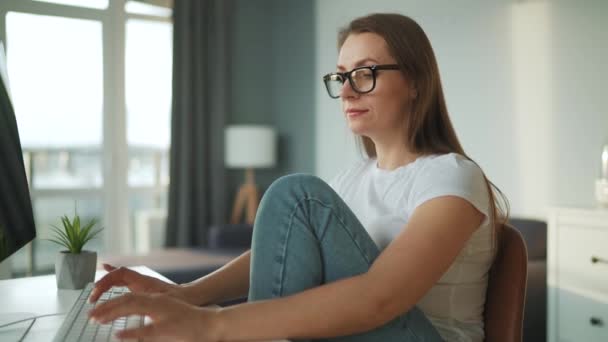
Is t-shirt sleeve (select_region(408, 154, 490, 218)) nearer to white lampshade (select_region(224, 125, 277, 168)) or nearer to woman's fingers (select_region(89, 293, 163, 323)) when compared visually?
woman's fingers (select_region(89, 293, 163, 323))

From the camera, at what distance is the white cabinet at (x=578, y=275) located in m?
2.13

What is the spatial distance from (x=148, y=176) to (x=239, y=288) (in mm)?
3776

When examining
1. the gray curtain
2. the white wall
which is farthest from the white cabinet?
the gray curtain

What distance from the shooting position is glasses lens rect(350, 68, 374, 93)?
4.39 ft

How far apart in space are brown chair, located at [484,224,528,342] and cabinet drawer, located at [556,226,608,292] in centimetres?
117

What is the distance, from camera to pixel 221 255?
3.75 m

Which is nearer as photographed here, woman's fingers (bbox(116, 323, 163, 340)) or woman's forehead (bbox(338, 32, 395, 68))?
woman's fingers (bbox(116, 323, 163, 340))

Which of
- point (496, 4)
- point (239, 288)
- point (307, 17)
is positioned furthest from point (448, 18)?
point (239, 288)

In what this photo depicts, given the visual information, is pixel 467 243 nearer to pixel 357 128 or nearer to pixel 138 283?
pixel 357 128

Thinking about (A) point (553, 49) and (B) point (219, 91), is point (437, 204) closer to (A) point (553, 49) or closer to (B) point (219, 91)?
(A) point (553, 49)

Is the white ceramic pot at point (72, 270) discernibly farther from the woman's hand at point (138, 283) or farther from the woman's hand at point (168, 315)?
the woman's hand at point (168, 315)

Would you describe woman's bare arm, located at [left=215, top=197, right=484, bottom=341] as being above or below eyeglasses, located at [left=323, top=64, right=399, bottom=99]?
below

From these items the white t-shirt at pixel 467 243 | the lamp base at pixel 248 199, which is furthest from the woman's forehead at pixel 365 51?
the lamp base at pixel 248 199

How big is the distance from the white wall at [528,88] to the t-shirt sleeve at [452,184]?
1885mm
